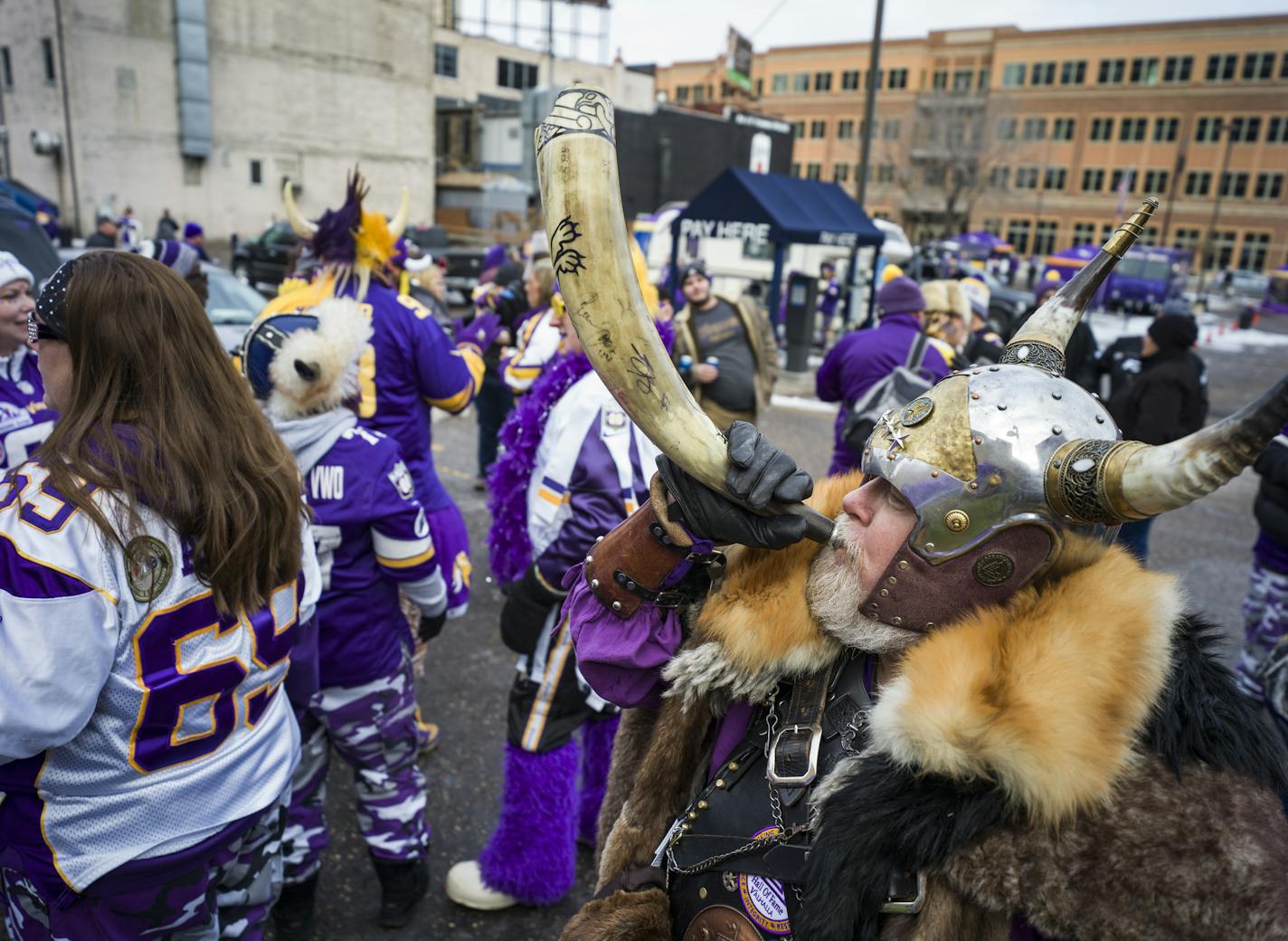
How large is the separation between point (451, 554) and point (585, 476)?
3.52 ft

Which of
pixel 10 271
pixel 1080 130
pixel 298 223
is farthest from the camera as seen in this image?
pixel 1080 130

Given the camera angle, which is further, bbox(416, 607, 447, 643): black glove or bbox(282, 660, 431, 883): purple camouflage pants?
bbox(416, 607, 447, 643): black glove

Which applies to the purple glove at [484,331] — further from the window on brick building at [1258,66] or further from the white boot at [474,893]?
the window on brick building at [1258,66]

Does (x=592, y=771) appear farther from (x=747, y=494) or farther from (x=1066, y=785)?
(x=1066, y=785)

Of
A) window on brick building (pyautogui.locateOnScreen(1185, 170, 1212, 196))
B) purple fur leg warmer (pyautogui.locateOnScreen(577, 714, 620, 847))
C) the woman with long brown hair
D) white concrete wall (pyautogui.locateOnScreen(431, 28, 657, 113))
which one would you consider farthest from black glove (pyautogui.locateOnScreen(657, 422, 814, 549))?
window on brick building (pyautogui.locateOnScreen(1185, 170, 1212, 196))

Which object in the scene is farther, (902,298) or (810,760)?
(902,298)

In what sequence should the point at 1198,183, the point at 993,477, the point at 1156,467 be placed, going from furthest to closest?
the point at 1198,183 < the point at 993,477 < the point at 1156,467

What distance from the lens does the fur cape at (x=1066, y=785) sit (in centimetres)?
116

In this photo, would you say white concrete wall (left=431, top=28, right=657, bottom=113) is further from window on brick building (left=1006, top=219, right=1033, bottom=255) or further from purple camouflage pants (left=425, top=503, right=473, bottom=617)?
purple camouflage pants (left=425, top=503, right=473, bottom=617)

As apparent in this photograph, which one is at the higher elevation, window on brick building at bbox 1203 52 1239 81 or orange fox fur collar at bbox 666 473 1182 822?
window on brick building at bbox 1203 52 1239 81

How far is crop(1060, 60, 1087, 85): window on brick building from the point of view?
177ft

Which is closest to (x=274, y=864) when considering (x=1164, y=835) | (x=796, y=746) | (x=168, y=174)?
(x=796, y=746)

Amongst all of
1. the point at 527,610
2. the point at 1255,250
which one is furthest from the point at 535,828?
the point at 1255,250

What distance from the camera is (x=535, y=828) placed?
2.98m
